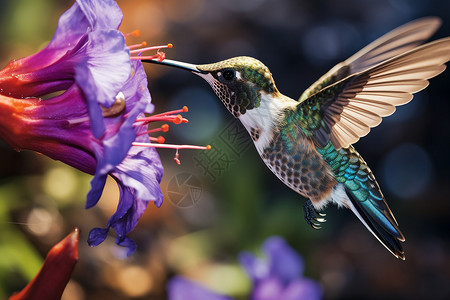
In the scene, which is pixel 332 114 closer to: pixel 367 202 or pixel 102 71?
pixel 367 202

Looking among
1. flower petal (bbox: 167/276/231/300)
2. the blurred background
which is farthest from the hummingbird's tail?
the blurred background

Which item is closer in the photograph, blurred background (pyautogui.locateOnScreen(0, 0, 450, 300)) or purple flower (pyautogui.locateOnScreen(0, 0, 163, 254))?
purple flower (pyautogui.locateOnScreen(0, 0, 163, 254))

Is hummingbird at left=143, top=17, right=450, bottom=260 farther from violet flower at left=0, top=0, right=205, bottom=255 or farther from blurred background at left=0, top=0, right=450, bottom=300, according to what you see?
blurred background at left=0, top=0, right=450, bottom=300

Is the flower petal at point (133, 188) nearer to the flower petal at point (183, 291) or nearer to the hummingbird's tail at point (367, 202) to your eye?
the flower petal at point (183, 291)

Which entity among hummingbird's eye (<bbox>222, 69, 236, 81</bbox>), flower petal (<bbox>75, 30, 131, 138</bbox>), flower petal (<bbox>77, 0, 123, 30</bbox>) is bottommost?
flower petal (<bbox>75, 30, 131, 138</bbox>)

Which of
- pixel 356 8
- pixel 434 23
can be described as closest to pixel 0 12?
pixel 356 8

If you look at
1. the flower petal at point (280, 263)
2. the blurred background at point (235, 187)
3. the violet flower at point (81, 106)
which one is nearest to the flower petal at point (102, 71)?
the violet flower at point (81, 106)
